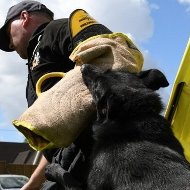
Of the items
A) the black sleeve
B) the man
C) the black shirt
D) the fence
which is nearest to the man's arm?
the man

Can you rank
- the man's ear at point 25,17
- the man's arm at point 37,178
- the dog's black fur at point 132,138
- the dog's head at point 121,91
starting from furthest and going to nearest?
the man's ear at point 25,17 → the man's arm at point 37,178 → the dog's head at point 121,91 → the dog's black fur at point 132,138

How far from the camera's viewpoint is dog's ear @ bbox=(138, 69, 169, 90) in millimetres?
3361

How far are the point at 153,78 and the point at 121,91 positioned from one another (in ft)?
0.87

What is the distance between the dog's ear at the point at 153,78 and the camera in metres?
3.36

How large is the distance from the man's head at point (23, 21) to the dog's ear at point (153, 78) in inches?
44.7

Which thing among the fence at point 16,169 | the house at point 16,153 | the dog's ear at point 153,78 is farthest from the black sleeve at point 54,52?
the house at point 16,153

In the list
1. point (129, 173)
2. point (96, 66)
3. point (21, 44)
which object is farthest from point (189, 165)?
point (21, 44)

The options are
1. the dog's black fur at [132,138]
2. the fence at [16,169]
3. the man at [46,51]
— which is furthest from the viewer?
the fence at [16,169]

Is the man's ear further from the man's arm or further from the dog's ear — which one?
the dog's ear

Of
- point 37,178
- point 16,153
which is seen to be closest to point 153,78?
point 37,178

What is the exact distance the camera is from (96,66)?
3.40m

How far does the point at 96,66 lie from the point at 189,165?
864mm

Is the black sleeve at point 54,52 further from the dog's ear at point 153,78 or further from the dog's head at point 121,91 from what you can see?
the dog's ear at point 153,78

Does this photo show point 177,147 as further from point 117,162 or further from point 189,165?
point 117,162
